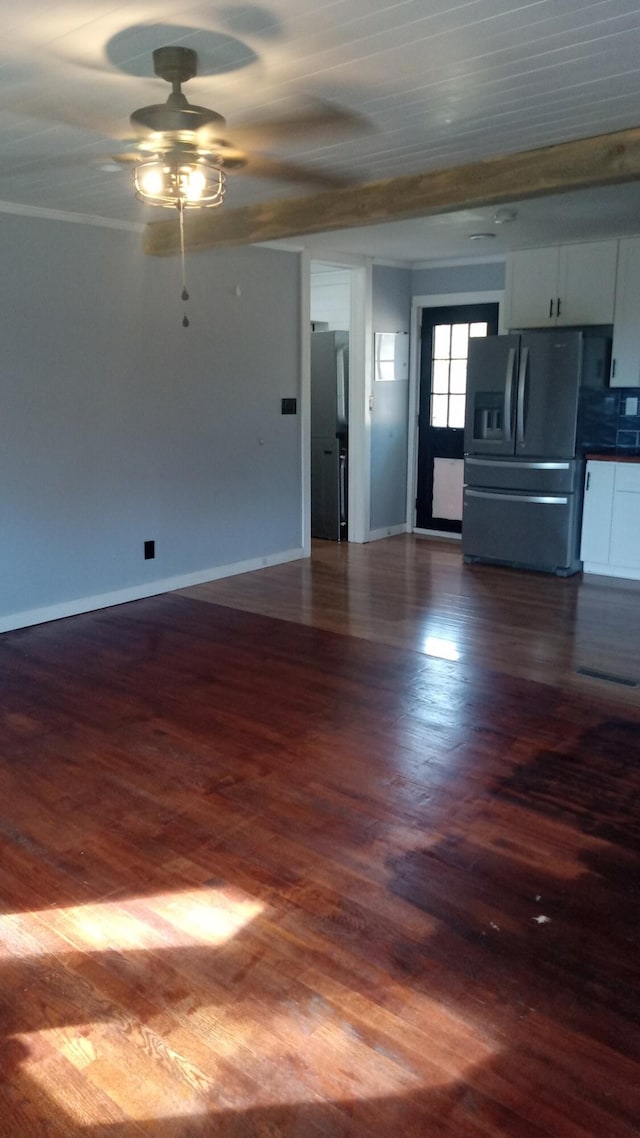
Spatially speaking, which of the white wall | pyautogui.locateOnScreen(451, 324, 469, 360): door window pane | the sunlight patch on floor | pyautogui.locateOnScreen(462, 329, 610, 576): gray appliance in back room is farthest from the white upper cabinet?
the sunlight patch on floor

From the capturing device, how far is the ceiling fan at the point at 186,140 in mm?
2508

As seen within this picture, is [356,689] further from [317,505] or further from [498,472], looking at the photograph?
[317,505]

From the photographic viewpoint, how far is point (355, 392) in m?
7.04

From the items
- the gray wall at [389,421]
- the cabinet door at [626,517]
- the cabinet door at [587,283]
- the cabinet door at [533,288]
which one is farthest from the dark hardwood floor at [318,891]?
the gray wall at [389,421]

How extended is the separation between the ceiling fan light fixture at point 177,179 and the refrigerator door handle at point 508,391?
337 cm

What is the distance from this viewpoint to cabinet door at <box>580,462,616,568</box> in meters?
5.84

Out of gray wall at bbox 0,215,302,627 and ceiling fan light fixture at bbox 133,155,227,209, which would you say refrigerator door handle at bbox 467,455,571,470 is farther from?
ceiling fan light fixture at bbox 133,155,227,209

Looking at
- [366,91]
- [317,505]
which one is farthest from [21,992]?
[317,505]

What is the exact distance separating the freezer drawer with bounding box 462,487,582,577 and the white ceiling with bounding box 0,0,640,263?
2972 mm

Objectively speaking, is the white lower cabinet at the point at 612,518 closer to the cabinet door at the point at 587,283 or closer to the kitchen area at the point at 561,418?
the kitchen area at the point at 561,418

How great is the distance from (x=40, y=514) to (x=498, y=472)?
329cm

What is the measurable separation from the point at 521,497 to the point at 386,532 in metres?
1.74

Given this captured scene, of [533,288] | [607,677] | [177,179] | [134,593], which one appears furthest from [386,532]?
[177,179]

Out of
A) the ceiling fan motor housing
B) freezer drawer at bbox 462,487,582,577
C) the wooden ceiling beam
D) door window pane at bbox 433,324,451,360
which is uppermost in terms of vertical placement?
the ceiling fan motor housing
